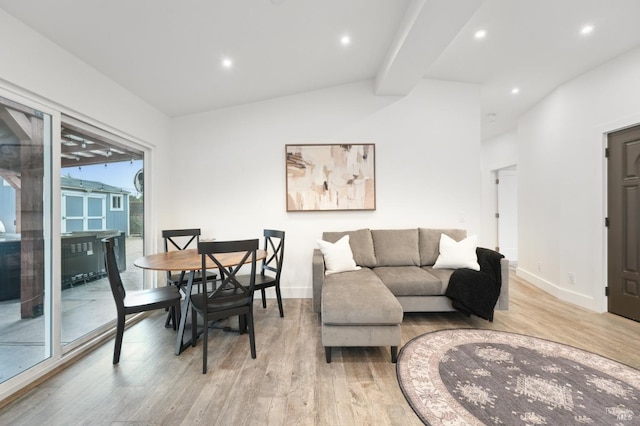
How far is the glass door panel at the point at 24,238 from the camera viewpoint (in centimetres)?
178

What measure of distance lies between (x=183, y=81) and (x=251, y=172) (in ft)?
4.27

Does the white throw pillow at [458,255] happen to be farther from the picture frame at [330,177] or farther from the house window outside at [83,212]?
the house window outside at [83,212]

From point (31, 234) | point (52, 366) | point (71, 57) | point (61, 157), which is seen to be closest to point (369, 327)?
point (52, 366)

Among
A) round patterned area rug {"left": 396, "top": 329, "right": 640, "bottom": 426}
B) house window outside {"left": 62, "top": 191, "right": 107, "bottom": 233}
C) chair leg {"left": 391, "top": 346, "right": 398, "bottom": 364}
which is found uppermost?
house window outside {"left": 62, "top": 191, "right": 107, "bottom": 233}

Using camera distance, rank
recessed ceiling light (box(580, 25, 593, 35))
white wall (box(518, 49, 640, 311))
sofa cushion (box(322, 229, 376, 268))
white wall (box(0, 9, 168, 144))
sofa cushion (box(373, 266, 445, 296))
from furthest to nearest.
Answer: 1. sofa cushion (box(322, 229, 376, 268))
2. white wall (box(518, 49, 640, 311))
3. sofa cushion (box(373, 266, 445, 296))
4. recessed ceiling light (box(580, 25, 593, 35))
5. white wall (box(0, 9, 168, 144))

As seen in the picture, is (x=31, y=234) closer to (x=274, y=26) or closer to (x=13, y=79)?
(x=13, y=79)

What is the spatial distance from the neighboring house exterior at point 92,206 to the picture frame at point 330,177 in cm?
192

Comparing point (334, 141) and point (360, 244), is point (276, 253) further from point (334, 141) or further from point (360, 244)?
point (334, 141)

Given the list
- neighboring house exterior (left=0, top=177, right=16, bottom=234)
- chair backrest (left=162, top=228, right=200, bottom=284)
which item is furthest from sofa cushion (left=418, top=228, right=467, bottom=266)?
neighboring house exterior (left=0, top=177, right=16, bottom=234)

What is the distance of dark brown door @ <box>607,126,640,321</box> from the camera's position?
2738 mm

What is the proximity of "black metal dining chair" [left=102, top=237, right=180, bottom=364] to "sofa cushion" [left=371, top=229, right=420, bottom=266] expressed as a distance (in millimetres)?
2311

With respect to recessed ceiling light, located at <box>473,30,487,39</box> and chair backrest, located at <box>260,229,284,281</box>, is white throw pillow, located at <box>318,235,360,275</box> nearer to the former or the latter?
chair backrest, located at <box>260,229,284,281</box>

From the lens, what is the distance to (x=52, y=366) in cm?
194

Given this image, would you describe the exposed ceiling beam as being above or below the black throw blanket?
above
